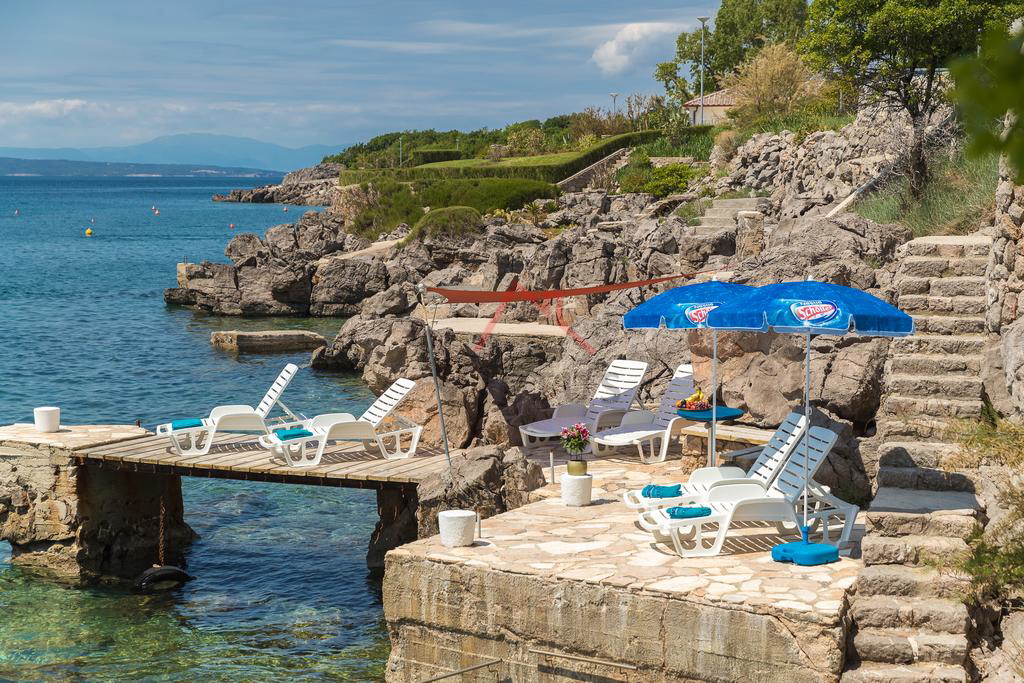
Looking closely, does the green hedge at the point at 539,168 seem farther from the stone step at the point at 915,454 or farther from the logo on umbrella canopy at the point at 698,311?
the stone step at the point at 915,454

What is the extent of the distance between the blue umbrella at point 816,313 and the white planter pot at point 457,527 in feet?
9.25

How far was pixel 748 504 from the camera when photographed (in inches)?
362

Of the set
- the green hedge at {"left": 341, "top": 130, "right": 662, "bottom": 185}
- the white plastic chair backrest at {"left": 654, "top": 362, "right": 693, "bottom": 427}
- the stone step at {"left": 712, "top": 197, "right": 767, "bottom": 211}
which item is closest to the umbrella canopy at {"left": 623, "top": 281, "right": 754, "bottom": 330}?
the white plastic chair backrest at {"left": 654, "top": 362, "right": 693, "bottom": 427}

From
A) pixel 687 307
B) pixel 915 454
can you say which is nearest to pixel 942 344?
pixel 915 454

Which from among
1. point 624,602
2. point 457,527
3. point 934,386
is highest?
point 934,386

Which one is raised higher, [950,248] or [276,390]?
[950,248]

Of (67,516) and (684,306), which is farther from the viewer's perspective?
(67,516)

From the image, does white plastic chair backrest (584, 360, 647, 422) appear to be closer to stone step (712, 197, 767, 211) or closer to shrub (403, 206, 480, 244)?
stone step (712, 197, 767, 211)

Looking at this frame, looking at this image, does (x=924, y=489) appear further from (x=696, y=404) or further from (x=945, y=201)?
(x=945, y=201)

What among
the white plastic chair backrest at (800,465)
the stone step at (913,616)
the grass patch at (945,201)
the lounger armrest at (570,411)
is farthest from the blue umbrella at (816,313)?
the grass patch at (945,201)

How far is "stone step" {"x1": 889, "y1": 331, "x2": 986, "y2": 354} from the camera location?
11266 millimetres

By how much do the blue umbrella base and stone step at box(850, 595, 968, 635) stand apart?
82cm

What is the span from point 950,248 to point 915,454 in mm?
3943

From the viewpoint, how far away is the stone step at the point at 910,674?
750 centimetres
